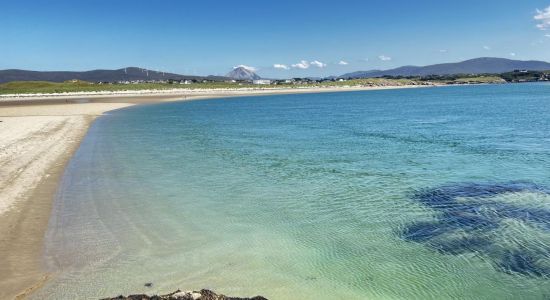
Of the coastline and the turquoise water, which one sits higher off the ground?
the coastline

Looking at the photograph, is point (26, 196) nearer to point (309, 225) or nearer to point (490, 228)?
point (309, 225)

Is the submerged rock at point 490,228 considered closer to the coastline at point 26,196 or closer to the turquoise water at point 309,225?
the turquoise water at point 309,225

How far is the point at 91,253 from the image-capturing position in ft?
36.7

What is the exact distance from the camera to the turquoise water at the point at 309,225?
955cm

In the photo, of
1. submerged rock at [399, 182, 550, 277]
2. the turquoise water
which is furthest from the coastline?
submerged rock at [399, 182, 550, 277]

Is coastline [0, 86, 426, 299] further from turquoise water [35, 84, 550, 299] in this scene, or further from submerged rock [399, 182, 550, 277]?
submerged rock [399, 182, 550, 277]

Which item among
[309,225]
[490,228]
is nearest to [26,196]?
[309,225]

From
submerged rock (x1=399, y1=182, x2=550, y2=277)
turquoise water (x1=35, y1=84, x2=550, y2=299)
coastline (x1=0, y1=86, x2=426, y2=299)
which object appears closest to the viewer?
turquoise water (x1=35, y1=84, x2=550, y2=299)

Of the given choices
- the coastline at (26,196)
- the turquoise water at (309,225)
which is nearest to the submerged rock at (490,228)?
the turquoise water at (309,225)

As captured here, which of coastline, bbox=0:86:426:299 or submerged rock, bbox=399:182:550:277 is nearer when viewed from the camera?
coastline, bbox=0:86:426:299

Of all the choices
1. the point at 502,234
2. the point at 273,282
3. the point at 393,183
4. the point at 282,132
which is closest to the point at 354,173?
the point at 393,183

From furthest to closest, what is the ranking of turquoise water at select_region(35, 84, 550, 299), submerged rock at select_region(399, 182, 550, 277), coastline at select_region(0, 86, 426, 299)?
submerged rock at select_region(399, 182, 550, 277) < coastline at select_region(0, 86, 426, 299) < turquoise water at select_region(35, 84, 550, 299)

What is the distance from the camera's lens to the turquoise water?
9.55m

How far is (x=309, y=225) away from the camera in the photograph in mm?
13430
